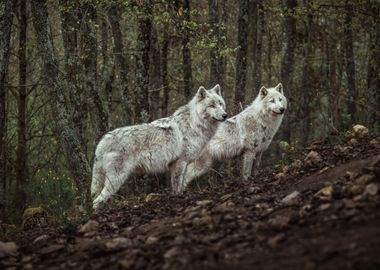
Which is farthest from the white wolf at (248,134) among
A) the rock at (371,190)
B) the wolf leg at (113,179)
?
the rock at (371,190)

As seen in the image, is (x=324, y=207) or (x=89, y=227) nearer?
(x=324, y=207)

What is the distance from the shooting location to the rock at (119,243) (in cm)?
583

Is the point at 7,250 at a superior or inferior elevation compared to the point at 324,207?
inferior

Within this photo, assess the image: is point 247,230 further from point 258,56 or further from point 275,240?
point 258,56

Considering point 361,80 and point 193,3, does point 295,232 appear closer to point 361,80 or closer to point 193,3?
point 193,3

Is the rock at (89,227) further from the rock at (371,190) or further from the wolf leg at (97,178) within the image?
the wolf leg at (97,178)

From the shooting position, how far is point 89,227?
712 centimetres

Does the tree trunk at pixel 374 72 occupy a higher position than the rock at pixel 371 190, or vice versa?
the tree trunk at pixel 374 72

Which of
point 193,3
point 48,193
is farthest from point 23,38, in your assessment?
point 193,3

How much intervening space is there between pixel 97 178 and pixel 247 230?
602 cm

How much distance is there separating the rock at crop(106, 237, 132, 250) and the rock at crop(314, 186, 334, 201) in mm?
2106

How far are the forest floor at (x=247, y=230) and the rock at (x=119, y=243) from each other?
14mm

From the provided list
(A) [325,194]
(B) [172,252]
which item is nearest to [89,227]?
(B) [172,252]

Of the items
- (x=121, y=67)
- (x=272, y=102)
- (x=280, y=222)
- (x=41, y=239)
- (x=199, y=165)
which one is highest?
(x=121, y=67)
